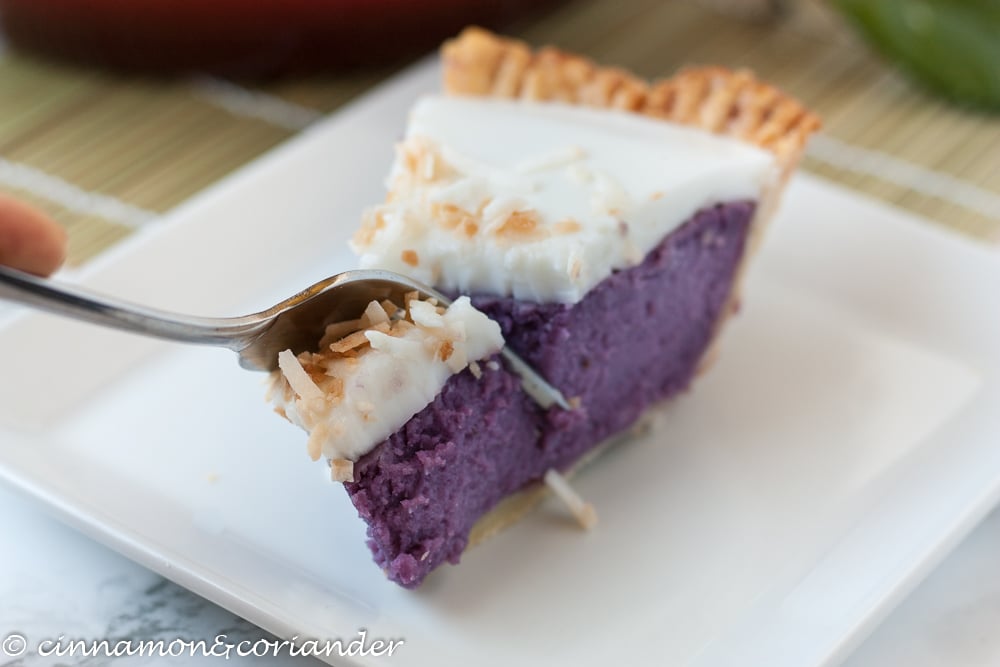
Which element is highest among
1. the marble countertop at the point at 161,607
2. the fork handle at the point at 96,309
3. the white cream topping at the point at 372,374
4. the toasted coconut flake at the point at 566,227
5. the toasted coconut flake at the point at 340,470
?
the fork handle at the point at 96,309

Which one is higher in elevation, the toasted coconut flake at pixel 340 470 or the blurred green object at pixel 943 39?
the blurred green object at pixel 943 39

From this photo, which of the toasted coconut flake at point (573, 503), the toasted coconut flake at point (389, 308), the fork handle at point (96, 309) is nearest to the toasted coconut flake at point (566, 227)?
the toasted coconut flake at point (389, 308)

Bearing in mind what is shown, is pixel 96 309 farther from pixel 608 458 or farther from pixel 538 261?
pixel 608 458

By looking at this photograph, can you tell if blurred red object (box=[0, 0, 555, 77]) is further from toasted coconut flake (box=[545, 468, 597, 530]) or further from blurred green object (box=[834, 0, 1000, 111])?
toasted coconut flake (box=[545, 468, 597, 530])

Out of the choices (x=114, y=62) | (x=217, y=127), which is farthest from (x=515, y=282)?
(x=114, y=62)

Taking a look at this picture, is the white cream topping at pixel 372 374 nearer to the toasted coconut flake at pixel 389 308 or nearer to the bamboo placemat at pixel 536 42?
the toasted coconut flake at pixel 389 308

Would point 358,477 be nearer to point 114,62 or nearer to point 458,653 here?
point 458,653
